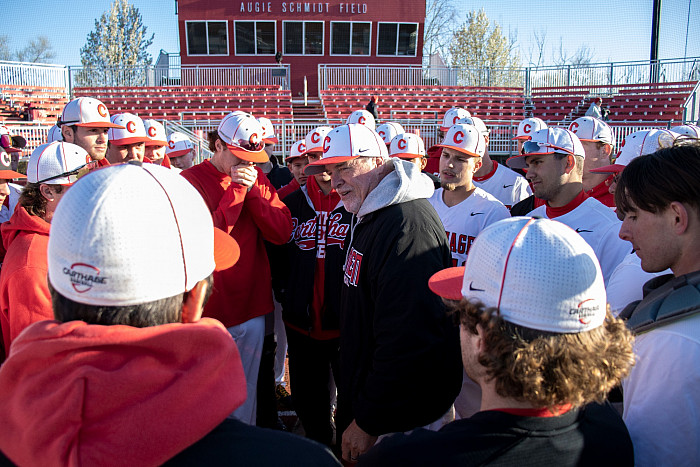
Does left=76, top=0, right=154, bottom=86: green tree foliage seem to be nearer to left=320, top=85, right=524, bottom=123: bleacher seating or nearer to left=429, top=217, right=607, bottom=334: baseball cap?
left=320, top=85, right=524, bottom=123: bleacher seating

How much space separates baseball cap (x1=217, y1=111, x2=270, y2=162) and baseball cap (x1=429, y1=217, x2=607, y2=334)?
2265 millimetres

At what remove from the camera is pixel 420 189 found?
2623 mm

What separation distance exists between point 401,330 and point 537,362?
39.0 inches

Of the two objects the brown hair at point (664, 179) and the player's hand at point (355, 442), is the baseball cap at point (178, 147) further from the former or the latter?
the brown hair at point (664, 179)

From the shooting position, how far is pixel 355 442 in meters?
2.43

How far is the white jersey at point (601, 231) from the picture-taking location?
3363 mm

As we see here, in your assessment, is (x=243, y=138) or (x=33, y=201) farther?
(x=243, y=138)

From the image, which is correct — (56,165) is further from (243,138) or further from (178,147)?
(178,147)

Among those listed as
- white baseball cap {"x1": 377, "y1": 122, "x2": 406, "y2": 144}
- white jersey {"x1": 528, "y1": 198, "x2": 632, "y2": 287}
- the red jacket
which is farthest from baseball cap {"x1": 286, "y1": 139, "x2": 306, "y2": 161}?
white jersey {"x1": 528, "y1": 198, "x2": 632, "y2": 287}

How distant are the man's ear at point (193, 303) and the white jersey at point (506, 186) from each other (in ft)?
17.1

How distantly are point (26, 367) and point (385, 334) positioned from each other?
152cm

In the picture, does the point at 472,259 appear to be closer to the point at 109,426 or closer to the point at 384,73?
the point at 109,426

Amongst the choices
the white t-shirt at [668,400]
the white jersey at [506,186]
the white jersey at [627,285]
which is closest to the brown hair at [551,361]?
the white t-shirt at [668,400]

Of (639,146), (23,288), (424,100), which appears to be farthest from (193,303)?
(424,100)
